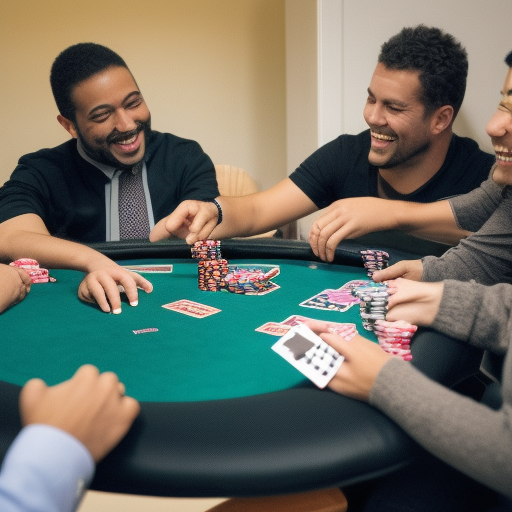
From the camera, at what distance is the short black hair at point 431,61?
2246 millimetres

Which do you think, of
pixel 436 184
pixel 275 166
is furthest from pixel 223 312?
pixel 275 166

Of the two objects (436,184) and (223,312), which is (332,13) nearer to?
(436,184)

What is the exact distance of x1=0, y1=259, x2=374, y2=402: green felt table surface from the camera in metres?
0.98

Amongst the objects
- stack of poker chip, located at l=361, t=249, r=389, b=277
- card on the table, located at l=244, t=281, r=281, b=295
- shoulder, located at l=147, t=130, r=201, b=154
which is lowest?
card on the table, located at l=244, t=281, r=281, b=295

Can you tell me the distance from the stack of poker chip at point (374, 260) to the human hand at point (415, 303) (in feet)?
1.42

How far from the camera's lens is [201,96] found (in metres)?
4.35

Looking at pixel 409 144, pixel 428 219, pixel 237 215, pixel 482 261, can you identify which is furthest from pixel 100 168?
pixel 482 261

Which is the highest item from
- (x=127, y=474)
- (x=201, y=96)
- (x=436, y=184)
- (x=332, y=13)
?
(x=332, y=13)

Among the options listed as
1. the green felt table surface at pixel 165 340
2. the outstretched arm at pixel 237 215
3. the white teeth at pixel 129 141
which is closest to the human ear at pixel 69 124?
the white teeth at pixel 129 141

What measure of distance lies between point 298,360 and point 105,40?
3.87m

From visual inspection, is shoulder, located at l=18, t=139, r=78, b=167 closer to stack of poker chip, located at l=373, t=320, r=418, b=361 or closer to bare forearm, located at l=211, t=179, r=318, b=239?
bare forearm, located at l=211, t=179, r=318, b=239

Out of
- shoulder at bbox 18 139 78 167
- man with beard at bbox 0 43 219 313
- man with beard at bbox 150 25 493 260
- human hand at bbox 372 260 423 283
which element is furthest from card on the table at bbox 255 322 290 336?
shoulder at bbox 18 139 78 167

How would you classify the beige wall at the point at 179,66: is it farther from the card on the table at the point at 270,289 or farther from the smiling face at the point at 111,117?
the card on the table at the point at 270,289

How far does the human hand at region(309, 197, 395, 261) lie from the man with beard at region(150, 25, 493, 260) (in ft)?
1.29
